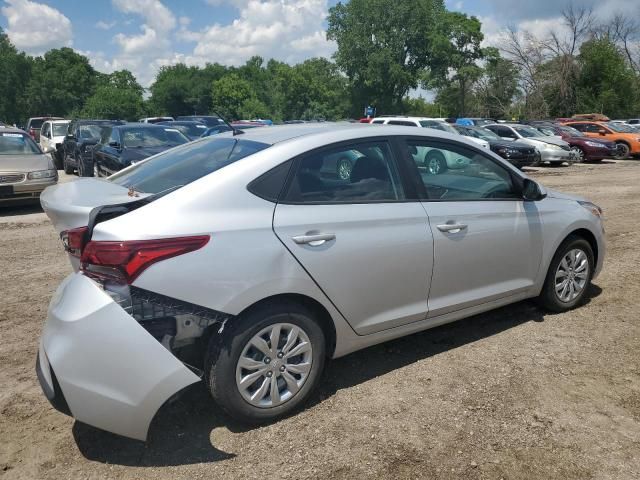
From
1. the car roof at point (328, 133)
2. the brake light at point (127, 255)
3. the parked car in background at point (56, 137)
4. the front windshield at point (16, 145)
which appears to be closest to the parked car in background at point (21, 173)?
the front windshield at point (16, 145)

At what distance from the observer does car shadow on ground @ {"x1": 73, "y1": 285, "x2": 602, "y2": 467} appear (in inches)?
112

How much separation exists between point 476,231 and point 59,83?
85.5 meters

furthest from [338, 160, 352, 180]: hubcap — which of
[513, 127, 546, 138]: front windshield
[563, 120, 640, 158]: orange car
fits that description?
[563, 120, 640, 158]: orange car

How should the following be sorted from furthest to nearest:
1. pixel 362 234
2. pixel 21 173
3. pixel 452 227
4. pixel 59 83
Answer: pixel 59 83 → pixel 21 173 → pixel 452 227 → pixel 362 234

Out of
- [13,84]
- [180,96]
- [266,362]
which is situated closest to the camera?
[266,362]

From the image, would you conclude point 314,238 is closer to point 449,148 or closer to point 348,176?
point 348,176

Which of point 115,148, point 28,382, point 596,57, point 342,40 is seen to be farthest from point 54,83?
point 28,382

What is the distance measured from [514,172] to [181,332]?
9.16 ft

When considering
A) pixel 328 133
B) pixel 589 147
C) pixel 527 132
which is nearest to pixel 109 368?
pixel 328 133

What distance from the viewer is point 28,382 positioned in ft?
11.7

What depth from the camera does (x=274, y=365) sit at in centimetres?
304

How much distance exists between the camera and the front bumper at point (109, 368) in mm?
2592

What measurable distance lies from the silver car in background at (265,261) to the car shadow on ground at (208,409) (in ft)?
0.80

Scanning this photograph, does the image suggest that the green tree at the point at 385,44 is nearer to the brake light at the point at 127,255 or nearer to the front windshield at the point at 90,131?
the front windshield at the point at 90,131
